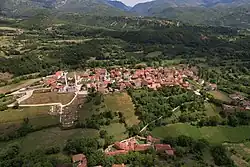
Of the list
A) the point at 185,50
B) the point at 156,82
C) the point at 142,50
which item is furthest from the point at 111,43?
the point at 156,82

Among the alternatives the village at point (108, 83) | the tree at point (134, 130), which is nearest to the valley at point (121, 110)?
the tree at point (134, 130)

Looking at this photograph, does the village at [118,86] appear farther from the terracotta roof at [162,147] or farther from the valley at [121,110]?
the valley at [121,110]

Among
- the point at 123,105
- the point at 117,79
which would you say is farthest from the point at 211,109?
the point at 117,79

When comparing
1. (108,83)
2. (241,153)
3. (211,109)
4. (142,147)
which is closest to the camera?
(142,147)

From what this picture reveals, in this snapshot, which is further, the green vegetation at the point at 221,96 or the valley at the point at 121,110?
the green vegetation at the point at 221,96

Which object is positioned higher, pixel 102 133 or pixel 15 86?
pixel 15 86

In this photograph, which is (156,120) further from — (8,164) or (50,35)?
(50,35)

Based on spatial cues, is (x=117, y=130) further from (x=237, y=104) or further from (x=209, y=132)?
(x=237, y=104)
